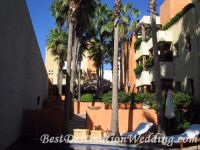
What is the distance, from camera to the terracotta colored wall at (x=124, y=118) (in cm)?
1948

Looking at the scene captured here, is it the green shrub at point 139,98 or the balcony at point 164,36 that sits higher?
the balcony at point 164,36

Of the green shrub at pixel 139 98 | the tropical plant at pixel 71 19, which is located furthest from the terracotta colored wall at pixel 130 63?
the green shrub at pixel 139 98

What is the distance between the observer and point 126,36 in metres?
35.8

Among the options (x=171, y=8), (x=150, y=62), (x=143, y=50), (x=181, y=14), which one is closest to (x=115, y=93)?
(x=181, y=14)

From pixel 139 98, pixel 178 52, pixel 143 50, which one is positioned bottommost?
pixel 139 98

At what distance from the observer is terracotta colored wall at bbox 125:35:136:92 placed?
3394cm

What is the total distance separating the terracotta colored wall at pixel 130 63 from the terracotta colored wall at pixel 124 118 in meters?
13.6

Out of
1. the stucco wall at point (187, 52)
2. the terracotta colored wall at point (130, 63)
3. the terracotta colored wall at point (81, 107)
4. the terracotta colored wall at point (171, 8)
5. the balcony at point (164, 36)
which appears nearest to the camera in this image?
the stucco wall at point (187, 52)

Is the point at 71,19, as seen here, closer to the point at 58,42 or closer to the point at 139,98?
the point at 139,98

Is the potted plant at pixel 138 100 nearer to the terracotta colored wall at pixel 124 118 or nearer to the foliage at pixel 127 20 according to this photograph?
the terracotta colored wall at pixel 124 118

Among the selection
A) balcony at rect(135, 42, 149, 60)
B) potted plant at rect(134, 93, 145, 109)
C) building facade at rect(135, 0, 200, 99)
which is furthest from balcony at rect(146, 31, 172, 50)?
potted plant at rect(134, 93, 145, 109)

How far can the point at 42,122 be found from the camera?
725 inches

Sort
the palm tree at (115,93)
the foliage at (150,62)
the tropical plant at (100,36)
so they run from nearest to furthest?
the palm tree at (115,93) → the foliage at (150,62) → the tropical plant at (100,36)

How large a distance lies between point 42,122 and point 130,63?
19482 millimetres
